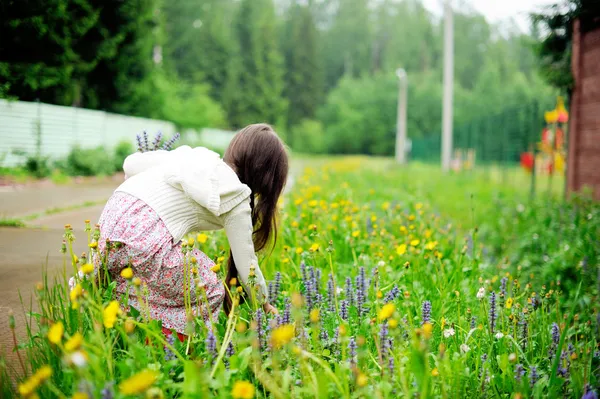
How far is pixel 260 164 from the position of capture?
2627 millimetres

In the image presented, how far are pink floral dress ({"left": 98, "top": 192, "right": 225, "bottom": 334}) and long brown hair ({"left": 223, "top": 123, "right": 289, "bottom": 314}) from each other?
0.22 m

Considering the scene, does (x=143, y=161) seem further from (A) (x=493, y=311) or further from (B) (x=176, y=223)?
(A) (x=493, y=311)

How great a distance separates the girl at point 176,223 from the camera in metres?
2.35

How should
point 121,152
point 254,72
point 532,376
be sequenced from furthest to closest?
point 254,72, point 121,152, point 532,376

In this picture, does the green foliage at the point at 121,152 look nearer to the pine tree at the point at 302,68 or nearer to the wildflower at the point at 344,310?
the wildflower at the point at 344,310

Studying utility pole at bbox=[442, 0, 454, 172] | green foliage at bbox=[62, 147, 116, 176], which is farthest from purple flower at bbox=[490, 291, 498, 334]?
utility pole at bbox=[442, 0, 454, 172]

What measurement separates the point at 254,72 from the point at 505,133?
37.0 meters

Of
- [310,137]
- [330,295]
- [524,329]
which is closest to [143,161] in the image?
[330,295]

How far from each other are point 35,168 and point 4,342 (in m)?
7.68

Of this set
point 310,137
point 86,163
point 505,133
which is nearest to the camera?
point 86,163

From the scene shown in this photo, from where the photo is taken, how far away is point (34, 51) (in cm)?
651

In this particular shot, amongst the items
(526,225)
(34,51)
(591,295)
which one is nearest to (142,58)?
(34,51)

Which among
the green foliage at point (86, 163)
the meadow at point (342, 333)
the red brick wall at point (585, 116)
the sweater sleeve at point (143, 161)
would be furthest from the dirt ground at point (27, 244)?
the red brick wall at point (585, 116)

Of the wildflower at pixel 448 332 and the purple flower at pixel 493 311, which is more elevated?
the purple flower at pixel 493 311
